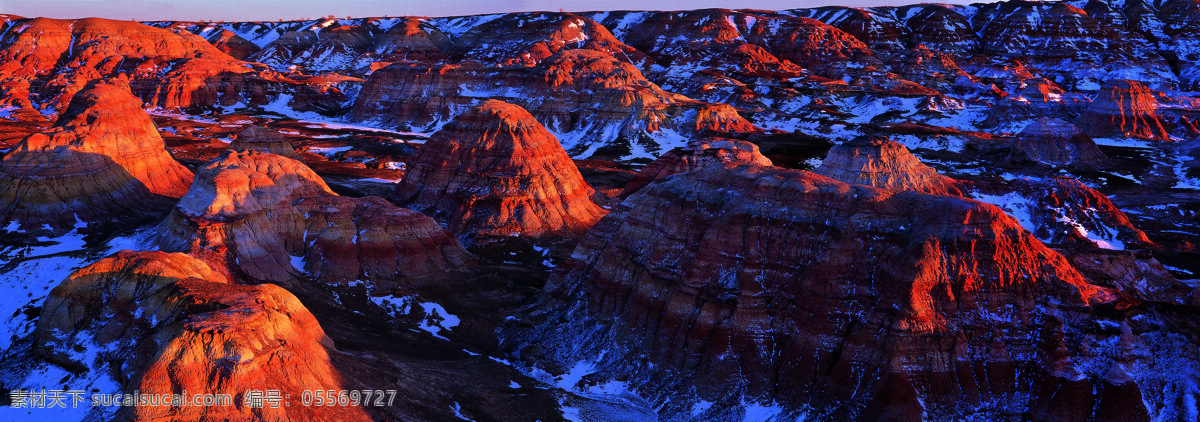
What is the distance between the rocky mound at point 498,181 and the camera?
137ft

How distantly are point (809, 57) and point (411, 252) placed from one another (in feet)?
398

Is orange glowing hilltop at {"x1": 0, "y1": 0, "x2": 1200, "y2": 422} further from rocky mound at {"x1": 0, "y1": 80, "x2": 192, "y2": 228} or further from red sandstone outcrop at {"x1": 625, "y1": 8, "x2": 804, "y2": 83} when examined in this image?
red sandstone outcrop at {"x1": 625, "y1": 8, "x2": 804, "y2": 83}

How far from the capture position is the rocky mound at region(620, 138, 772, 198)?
45463 millimetres

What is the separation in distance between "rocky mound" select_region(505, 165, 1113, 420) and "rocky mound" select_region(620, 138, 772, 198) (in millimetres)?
19219

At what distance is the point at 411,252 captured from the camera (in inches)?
1323

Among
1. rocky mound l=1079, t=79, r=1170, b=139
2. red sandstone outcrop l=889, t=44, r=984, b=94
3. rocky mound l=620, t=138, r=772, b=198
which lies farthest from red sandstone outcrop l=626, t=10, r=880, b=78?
rocky mound l=620, t=138, r=772, b=198

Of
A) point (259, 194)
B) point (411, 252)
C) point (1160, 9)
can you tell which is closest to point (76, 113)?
point (259, 194)

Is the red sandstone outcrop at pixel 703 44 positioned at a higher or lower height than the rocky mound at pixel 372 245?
lower

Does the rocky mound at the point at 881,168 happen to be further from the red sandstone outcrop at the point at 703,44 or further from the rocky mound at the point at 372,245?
the red sandstone outcrop at the point at 703,44

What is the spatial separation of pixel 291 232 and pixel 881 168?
31438 mm

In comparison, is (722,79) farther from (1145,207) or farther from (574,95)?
(1145,207)

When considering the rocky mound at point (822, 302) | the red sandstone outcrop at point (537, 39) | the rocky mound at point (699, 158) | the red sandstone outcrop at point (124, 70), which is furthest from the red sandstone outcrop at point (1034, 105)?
the red sandstone outcrop at point (124, 70)

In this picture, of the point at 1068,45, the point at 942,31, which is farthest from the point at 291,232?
the point at 942,31

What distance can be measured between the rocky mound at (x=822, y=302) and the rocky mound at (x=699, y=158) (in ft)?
63.1
